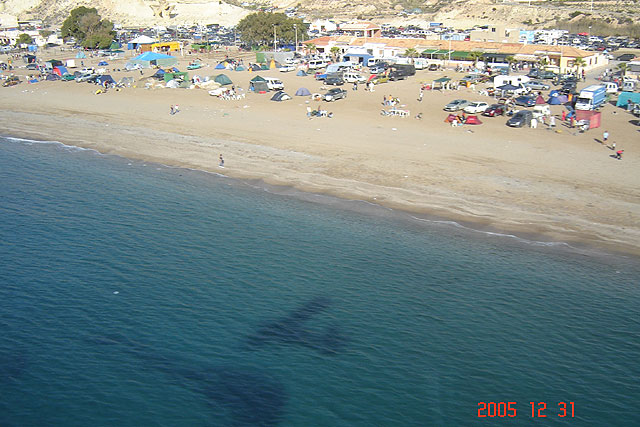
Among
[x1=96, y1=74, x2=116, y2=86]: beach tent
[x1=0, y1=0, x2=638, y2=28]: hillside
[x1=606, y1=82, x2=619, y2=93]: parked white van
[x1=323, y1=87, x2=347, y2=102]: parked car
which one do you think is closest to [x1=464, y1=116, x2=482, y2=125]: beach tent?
[x1=323, y1=87, x2=347, y2=102]: parked car

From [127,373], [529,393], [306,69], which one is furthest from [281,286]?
[306,69]

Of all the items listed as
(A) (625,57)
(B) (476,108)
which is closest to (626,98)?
(B) (476,108)

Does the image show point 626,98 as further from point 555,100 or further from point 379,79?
point 379,79

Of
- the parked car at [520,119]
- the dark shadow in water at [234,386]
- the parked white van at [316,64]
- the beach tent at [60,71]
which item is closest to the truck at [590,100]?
the parked car at [520,119]

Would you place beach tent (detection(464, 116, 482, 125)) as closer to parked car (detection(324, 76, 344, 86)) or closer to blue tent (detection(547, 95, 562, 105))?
blue tent (detection(547, 95, 562, 105))

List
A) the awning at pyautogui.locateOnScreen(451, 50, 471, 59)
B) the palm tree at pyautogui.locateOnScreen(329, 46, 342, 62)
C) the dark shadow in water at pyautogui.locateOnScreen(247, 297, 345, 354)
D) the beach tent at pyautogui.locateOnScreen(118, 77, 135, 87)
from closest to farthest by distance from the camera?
the dark shadow in water at pyautogui.locateOnScreen(247, 297, 345, 354)
the beach tent at pyautogui.locateOnScreen(118, 77, 135, 87)
the awning at pyautogui.locateOnScreen(451, 50, 471, 59)
the palm tree at pyautogui.locateOnScreen(329, 46, 342, 62)
